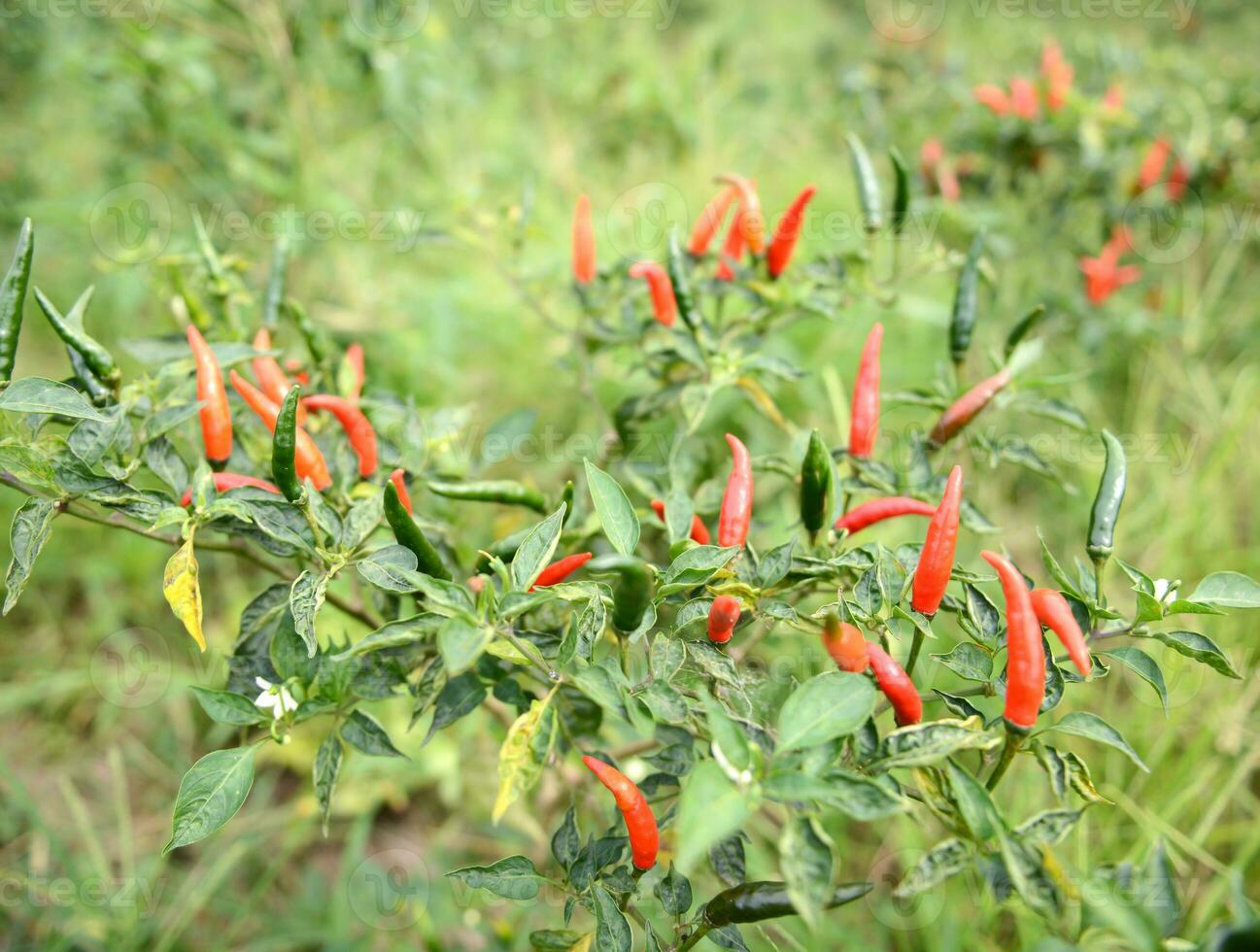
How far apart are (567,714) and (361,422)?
Answer: 18.7 inches

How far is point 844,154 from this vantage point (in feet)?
14.7

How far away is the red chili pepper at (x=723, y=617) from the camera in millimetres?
956

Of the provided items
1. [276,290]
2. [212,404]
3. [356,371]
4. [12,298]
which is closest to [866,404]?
[356,371]

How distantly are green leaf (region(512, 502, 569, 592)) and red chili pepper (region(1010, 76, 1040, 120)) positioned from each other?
221 cm

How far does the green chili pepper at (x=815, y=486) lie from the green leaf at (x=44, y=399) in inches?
31.8

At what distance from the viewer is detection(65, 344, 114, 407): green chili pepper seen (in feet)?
3.67

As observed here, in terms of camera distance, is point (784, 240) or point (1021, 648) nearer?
point (1021, 648)

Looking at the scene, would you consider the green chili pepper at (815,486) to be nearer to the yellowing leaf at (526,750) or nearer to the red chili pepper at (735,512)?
the red chili pepper at (735,512)

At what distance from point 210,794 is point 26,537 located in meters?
0.34

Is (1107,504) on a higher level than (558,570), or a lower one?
higher

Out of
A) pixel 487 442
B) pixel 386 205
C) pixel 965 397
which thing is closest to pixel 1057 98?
pixel 965 397

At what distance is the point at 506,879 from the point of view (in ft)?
3.32

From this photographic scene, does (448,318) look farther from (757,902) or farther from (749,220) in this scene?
(757,902)

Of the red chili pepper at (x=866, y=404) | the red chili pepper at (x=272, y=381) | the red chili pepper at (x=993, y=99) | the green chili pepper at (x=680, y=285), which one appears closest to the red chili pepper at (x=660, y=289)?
the green chili pepper at (x=680, y=285)
